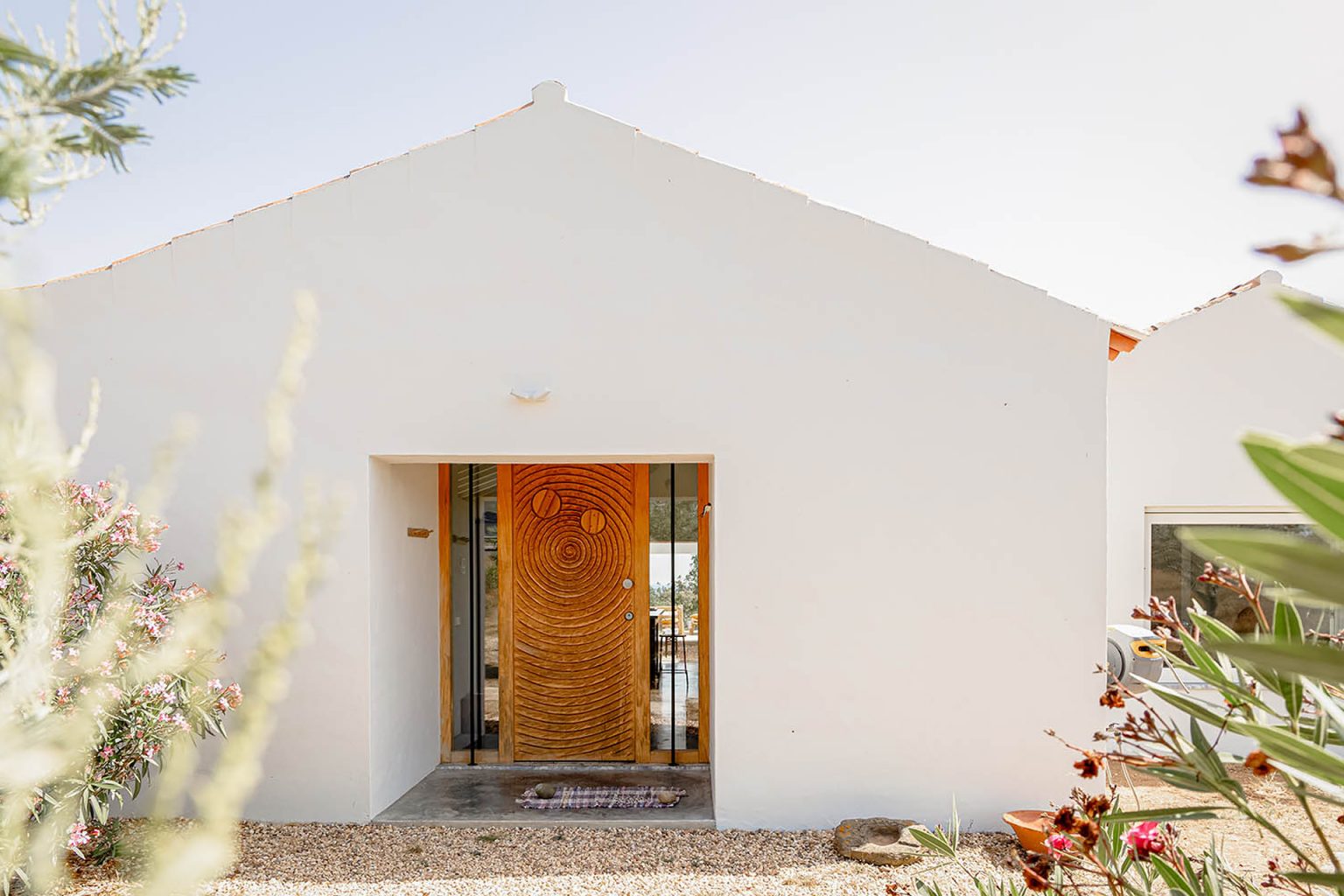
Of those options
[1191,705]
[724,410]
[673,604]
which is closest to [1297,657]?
[1191,705]

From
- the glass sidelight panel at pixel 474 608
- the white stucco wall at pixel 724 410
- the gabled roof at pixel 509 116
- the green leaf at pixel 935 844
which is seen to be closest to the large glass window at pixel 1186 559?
the white stucco wall at pixel 724 410

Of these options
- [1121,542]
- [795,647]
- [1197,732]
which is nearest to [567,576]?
[795,647]

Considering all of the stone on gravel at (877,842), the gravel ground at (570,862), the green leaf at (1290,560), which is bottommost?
the gravel ground at (570,862)

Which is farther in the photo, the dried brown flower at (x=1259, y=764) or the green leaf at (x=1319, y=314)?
the dried brown flower at (x=1259, y=764)

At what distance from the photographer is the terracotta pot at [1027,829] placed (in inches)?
270

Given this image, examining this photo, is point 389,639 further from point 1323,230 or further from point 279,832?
point 1323,230

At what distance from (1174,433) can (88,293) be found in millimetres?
10187

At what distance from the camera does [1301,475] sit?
2.70ft

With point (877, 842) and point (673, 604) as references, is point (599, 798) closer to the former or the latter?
point (673, 604)

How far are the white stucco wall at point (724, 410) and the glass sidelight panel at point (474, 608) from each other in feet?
6.40

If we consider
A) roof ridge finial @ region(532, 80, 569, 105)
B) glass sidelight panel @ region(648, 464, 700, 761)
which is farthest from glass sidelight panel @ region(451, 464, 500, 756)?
roof ridge finial @ region(532, 80, 569, 105)

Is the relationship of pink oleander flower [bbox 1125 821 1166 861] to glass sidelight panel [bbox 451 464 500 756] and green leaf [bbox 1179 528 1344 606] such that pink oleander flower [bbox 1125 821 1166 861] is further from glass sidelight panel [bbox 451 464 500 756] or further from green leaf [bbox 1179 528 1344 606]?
glass sidelight panel [bbox 451 464 500 756]

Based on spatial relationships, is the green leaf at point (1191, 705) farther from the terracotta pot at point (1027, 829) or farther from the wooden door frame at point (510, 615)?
the wooden door frame at point (510, 615)

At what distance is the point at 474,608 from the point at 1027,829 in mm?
5530
